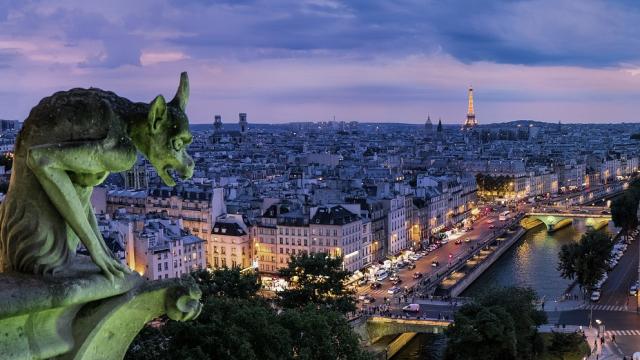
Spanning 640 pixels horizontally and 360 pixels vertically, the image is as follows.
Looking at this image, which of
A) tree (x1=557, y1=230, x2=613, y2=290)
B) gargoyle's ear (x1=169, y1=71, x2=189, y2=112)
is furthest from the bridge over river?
gargoyle's ear (x1=169, y1=71, x2=189, y2=112)

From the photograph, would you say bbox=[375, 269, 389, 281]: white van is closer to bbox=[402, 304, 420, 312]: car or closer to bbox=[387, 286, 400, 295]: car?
bbox=[387, 286, 400, 295]: car

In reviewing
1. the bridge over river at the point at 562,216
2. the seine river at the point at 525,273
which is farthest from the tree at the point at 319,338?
the bridge over river at the point at 562,216

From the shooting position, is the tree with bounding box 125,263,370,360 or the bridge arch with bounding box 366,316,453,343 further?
the bridge arch with bounding box 366,316,453,343

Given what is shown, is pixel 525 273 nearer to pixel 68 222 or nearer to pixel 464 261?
pixel 464 261

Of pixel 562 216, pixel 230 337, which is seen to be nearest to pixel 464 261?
pixel 562 216

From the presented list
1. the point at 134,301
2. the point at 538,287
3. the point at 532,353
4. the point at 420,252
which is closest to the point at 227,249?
the point at 420,252

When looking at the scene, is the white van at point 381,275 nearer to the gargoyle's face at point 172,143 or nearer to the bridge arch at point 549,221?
the bridge arch at point 549,221

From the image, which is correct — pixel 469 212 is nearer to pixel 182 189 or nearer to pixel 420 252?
pixel 420 252
